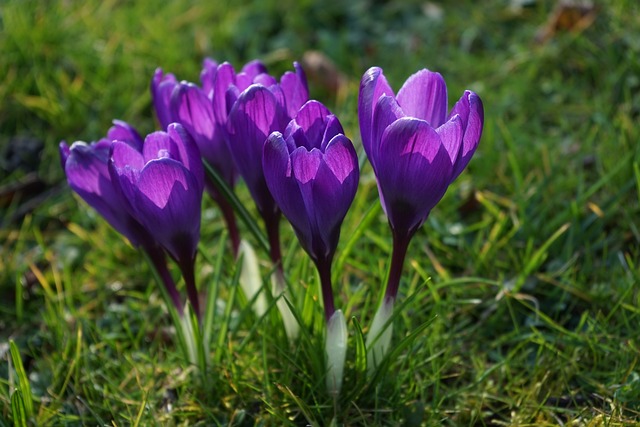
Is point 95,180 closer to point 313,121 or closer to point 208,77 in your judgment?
point 208,77

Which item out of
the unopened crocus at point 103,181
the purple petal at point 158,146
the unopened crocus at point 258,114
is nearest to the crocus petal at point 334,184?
the unopened crocus at point 258,114

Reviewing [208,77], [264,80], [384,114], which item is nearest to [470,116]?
[384,114]

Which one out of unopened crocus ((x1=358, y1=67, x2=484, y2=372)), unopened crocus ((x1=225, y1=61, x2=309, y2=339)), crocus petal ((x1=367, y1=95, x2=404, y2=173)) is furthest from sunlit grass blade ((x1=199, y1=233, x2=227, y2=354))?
crocus petal ((x1=367, y1=95, x2=404, y2=173))

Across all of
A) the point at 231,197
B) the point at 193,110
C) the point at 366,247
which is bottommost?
the point at 366,247

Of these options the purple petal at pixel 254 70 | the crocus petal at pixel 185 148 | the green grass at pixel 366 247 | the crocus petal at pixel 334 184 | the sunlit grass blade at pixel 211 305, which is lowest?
the green grass at pixel 366 247

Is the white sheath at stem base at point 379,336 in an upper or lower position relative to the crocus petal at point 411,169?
lower

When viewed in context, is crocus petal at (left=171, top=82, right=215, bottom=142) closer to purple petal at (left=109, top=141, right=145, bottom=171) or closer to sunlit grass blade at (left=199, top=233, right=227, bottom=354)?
purple petal at (left=109, top=141, right=145, bottom=171)

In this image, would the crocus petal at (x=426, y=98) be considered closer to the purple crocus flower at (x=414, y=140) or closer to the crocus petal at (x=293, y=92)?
the purple crocus flower at (x=414, y=140)
